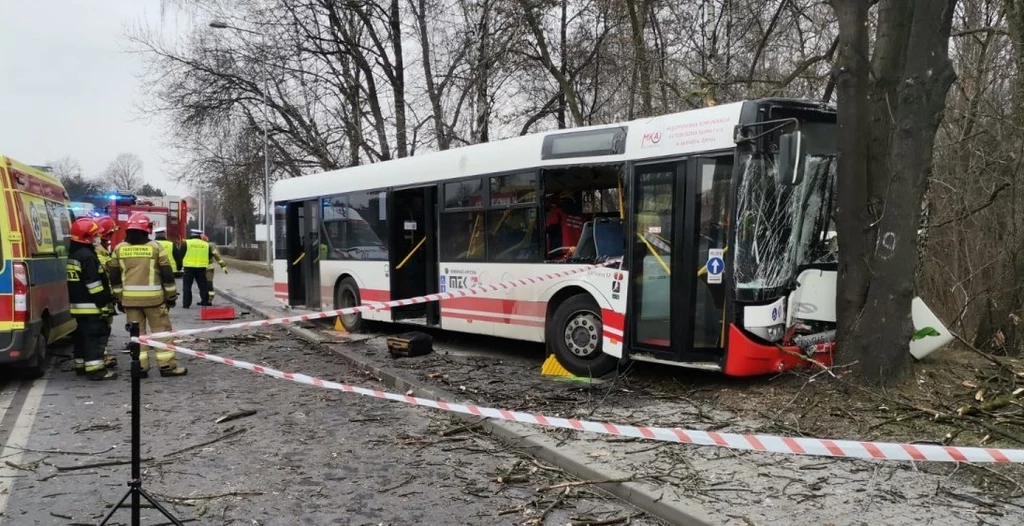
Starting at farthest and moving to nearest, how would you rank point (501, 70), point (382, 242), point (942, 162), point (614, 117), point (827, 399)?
point (614, 117), point (501, 70), point (382, 242), point (942, 162), point (827, 399)

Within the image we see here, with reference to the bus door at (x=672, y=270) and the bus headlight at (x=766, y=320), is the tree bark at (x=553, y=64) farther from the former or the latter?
the bus headlight at (x=766, y=320)

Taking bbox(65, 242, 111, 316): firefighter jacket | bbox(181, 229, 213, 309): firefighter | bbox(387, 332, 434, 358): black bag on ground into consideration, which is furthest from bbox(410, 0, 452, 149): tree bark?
bbox(65, 242, 111, 316): firefighter jacket

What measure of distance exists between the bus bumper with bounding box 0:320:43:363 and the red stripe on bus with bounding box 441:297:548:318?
4.67 metres

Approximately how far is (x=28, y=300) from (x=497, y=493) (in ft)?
18.7

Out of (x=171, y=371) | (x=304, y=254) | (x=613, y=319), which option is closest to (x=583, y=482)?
(x=613, y=319)

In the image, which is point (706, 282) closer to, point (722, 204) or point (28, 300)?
point (722, 204)

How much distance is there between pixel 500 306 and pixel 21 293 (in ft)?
16.6

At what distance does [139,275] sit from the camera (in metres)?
7.85

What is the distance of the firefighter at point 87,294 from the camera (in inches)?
307

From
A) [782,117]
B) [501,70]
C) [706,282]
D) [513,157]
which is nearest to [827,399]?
[706,282]

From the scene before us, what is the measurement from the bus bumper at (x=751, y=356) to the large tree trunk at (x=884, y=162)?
0.48 metres

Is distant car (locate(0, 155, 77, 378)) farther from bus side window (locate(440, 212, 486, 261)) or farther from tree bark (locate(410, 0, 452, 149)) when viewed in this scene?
tree bark (locate(410, 0, 452, 149))

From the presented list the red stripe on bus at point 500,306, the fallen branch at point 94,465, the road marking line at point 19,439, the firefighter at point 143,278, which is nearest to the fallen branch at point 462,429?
the fallen branch at point 94,465

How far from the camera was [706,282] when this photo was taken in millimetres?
6395
